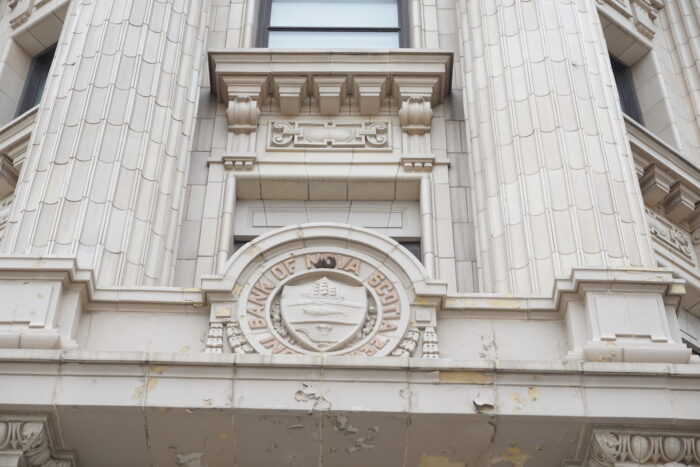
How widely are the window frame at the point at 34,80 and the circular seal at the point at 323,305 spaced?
9892 millimetres

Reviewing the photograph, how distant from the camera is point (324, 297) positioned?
40.0ft

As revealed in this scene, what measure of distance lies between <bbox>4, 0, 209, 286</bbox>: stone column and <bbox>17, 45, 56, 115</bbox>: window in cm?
416

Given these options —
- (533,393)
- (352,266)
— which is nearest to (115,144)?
(352,266)

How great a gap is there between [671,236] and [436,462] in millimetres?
8114

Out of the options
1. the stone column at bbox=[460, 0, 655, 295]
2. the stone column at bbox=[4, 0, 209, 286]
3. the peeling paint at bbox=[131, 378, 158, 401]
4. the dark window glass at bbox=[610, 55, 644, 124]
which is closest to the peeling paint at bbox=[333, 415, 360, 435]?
the peeling paint at bbox=[131, 378, 158, 401]

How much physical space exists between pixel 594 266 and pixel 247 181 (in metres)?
5.45

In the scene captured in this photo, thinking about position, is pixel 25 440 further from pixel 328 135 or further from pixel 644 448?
pixel 328 135

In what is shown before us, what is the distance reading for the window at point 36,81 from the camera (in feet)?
68.1

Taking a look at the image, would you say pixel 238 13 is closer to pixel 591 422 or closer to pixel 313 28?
pixel 313 28

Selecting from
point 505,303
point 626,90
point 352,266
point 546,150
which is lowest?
point 505,303

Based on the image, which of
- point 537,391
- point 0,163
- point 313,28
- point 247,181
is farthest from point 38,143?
point 537,391

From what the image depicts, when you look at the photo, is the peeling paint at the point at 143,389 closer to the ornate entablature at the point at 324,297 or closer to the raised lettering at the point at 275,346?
the ornate entablature at the point at 324,297

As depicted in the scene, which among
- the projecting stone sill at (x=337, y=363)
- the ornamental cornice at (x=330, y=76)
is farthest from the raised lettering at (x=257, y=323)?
the ornamental cornice at (x=330, y=76)

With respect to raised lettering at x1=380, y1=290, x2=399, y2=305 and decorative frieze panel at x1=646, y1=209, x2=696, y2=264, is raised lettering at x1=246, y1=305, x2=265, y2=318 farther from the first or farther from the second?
decorative frieze panel at x1=646, y1=209, x2=696, y2=264
